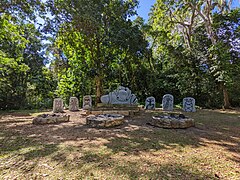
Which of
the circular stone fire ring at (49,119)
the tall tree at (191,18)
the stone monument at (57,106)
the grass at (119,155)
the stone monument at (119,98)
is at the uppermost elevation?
the tall tree at (191,18)

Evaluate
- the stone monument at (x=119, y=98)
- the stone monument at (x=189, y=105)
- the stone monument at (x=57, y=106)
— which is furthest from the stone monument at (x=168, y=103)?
the stone monument at (x=57, y=106)

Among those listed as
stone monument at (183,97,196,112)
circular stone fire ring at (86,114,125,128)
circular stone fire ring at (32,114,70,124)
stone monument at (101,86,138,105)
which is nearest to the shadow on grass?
circular stone fire ring at (86,114,125,128)

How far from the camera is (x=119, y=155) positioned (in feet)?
8.34

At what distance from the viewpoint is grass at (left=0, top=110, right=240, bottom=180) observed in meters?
2.00

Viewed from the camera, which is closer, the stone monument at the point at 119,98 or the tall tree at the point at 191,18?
the stone monument at the point at 119,98

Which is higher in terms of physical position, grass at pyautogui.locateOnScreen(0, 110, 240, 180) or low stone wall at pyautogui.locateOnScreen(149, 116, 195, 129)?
Result: low stone wall at pyautogui.locateOnScreen(149, 116, 195, 129)

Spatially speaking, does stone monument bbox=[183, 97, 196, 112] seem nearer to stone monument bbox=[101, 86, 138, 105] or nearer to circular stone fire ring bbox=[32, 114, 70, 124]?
stone monument bbox=[101, 86, 138, 105]

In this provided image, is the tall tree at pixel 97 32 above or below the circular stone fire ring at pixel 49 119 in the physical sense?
above

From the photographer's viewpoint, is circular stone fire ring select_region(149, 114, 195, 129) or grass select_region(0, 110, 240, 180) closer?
grass select_region(0, 110, 240, 180)

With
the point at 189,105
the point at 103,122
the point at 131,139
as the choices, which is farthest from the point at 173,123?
the point at 189,105

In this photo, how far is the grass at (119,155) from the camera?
2.00 meters

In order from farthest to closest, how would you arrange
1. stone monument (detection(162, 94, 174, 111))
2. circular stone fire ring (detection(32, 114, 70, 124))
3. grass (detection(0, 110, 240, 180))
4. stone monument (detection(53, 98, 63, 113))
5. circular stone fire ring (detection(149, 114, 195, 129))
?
stone monument (detection(162, 94, 174, 111)) → stone monument (detection(53, 98, 63, 113)) → circular stone fire ring (detection(32, 114, 70, 124)) → circular stone fire ring (detection(149, 114, 195, 129)) → grass (detection(0, 110, 240, 180))

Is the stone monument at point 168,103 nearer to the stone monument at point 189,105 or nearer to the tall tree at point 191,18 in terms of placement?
the stone monument at point 189,105

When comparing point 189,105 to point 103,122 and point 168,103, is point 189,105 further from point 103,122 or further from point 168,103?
point 103,122
